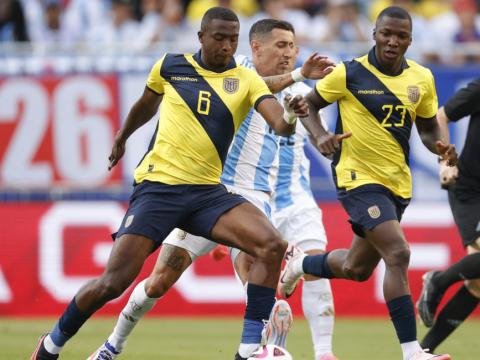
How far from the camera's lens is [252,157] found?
9.34m

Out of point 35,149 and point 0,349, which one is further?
point 35,149

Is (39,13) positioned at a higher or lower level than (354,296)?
higher

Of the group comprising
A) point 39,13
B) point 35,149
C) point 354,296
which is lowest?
point 354,296

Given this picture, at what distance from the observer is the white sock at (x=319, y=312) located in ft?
30.5

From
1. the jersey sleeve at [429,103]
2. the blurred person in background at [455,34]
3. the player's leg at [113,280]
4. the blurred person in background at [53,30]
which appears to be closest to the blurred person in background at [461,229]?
the jersey sleeve at [429,103]

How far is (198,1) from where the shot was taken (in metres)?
17.6

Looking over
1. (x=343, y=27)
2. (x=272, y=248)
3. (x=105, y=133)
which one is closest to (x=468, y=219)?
(x=272, y=248)

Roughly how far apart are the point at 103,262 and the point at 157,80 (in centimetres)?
568

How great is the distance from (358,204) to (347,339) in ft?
10.7

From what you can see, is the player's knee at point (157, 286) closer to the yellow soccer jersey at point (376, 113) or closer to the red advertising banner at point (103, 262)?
the yellow soccer jersey at point (376, 113)

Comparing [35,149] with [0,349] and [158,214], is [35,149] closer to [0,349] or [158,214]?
[0,349]

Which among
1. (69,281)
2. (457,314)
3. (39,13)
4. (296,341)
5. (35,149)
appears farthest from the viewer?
(39,13)

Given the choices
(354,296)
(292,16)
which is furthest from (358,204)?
(292,16)

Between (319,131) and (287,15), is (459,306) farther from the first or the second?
(287,15)
